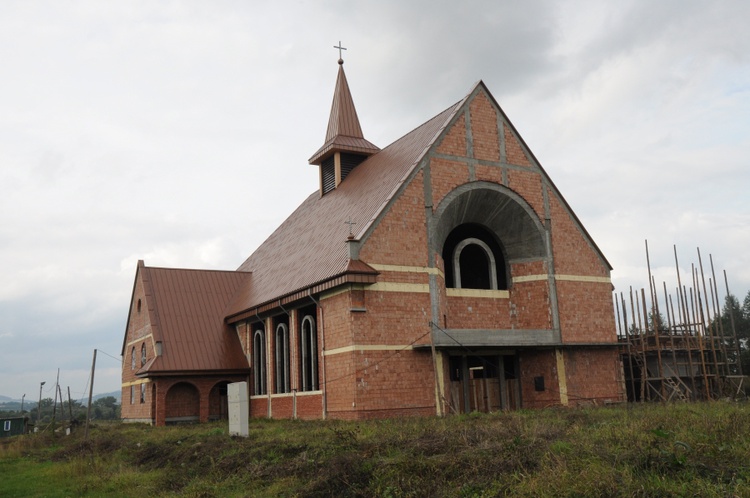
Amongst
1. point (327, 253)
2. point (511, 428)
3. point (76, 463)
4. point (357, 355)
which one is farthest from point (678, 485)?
point (327, 253)

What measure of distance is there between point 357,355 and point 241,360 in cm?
1100

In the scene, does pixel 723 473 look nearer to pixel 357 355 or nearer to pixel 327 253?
pixel 357 355

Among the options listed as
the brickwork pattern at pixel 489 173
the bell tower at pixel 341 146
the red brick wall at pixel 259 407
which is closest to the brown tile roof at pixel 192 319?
the red brick wall at pixel 259 407

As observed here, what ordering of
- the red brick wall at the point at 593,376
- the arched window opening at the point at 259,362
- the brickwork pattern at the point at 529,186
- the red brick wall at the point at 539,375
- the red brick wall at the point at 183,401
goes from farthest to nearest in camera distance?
the red brick wall at the point at 183,401 < the arched window opening at the point at 259,362 < the brickwork pattern at the point at 529,186 < the red brick wall at the point at 593,376 < the red brick wall at the point at 539,375

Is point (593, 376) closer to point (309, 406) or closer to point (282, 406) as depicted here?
point (309, 406)

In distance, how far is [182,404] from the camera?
30375 millimetres

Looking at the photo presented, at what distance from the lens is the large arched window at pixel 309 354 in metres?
24.8

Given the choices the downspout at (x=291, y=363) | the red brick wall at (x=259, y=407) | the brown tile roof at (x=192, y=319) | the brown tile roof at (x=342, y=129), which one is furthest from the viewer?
the brown tile roof at (x=342, y=129)

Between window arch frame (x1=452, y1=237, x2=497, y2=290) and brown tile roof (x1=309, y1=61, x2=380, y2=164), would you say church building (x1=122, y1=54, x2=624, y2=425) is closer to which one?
window arch frame (x1=452, y1=237, x2=497, y2=290)

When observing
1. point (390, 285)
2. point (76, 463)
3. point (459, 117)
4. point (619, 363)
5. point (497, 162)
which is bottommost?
point (76, 463)

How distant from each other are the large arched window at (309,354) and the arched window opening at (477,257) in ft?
18.4

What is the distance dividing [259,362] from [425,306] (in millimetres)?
10305

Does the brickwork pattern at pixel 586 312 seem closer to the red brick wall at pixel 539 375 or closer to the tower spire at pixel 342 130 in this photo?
the red brick wall at pixel 539 375

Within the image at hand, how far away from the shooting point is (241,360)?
102 ft
